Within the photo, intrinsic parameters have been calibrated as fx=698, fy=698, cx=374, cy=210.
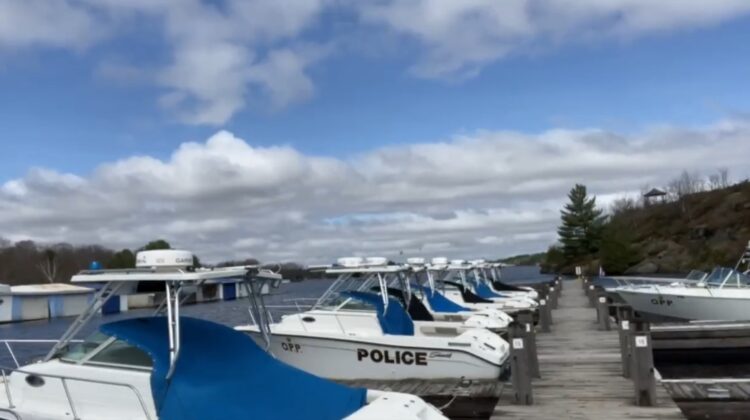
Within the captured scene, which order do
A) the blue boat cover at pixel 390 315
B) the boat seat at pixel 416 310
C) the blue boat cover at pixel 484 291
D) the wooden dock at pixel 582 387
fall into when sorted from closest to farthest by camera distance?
the wooden dock at pixel 582 387 < the blue boat cover at pixel 390 315 < the boat seat at pixel 416 310 < the blue boat cover at pixel 484 291

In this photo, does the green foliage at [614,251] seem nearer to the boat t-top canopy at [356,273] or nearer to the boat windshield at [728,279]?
the boat windshield at [728,279]

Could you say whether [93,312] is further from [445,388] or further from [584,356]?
[584,356]

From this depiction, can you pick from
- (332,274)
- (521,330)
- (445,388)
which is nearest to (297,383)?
(521,330)

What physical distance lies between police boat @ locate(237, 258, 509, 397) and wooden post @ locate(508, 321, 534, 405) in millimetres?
846

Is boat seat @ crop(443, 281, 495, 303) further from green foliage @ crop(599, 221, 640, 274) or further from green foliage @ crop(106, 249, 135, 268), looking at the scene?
green foliage @ crop(599, 221, 640, 274)

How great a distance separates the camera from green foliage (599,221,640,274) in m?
85.1

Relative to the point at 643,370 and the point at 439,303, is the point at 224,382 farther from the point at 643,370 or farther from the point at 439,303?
the point at 439,303

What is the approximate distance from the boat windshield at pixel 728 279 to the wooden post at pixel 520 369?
1394 cm

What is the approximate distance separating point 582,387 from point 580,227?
80.8m

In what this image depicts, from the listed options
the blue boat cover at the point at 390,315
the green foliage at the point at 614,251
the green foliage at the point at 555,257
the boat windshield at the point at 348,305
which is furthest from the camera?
the green foliage at the point at 555,257

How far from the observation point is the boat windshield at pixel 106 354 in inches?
276

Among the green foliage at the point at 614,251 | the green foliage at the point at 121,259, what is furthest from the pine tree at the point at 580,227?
the green foliage at the point at 121,259

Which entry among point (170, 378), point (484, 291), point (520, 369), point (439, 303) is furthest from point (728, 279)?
point (170, 378)

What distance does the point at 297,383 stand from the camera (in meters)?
6.40
